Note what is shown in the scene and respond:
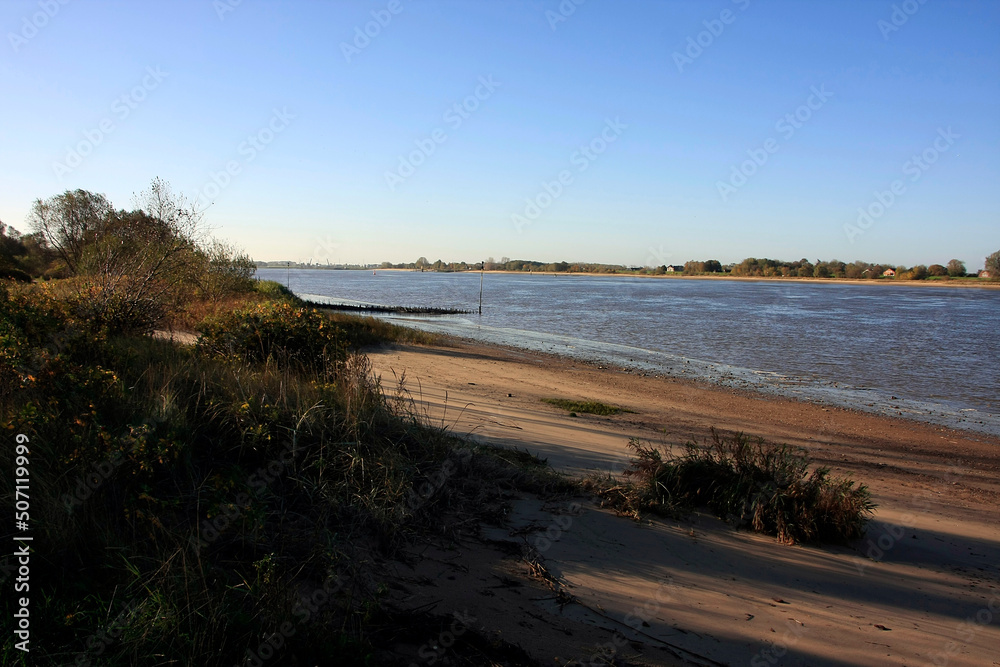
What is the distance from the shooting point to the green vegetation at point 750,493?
5.50 meters

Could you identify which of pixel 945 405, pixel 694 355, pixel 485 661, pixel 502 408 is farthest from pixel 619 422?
pixel 694 355

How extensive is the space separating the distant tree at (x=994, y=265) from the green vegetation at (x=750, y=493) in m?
153

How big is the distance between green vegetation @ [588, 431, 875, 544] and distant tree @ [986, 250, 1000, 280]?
15280 centimetres

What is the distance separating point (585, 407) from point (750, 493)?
6.82m

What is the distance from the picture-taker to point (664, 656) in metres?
3.50

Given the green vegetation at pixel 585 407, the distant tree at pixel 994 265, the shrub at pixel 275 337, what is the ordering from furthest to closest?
the distant tree at pixel 994 265 < the green vegetation at pixel 585 407 < the shrub at pixel 275 337

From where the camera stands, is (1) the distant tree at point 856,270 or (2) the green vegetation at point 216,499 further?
(1) the distant tree at point 856,270

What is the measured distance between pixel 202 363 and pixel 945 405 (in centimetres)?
1939

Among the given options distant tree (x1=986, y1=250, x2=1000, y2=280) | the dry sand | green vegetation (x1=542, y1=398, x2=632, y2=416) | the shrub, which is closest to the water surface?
green vegetation (x1=542, y1=398, x2=632, y2=416)

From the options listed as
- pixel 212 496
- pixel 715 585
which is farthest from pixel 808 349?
pixel 212 496

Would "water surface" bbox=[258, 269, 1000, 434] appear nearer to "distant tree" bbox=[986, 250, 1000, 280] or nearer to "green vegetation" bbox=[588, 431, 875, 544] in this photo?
"green vegetation" bbox=[588, 431, 875, 544]

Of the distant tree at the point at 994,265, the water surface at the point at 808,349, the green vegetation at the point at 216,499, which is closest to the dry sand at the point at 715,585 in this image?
the green vegetation at the point at 216,499

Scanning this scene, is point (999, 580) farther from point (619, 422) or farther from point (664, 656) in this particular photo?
point (619, 422)

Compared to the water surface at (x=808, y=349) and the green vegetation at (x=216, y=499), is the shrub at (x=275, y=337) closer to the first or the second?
the green vegetation at (x=216, y=499)
